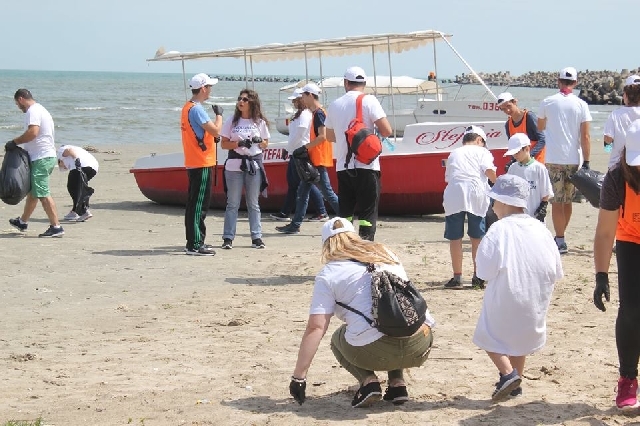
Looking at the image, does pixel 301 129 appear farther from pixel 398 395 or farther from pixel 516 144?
pixel 398 395

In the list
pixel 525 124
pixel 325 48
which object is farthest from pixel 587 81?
pixel 525 124

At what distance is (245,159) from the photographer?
430 inches

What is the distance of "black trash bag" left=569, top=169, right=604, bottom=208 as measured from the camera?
9.41 meters

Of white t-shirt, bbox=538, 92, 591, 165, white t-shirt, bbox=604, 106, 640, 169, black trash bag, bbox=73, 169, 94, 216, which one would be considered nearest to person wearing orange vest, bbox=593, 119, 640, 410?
white t-shirt, bbox=604, 106, 640, 169

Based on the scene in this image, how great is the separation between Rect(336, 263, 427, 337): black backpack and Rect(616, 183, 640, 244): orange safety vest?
1.12 meters

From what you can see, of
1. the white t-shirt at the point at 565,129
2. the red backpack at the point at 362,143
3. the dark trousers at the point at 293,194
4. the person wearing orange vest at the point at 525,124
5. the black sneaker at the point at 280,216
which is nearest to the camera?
the red backpack at the point at 362,143

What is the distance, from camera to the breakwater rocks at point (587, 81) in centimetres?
6669

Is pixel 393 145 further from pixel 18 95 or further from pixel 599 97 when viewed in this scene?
pixel 599 97

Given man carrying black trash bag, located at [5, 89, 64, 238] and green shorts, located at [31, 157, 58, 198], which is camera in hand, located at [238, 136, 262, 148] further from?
green shorts, located at [31, 157, 58, 198]

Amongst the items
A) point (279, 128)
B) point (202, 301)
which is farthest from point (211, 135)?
point (279, 128)

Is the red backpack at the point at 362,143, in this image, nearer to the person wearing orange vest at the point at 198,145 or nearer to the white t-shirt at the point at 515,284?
the person wearing orange vest at the point at 198,145

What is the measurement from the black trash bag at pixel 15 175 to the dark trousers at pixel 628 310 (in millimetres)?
7934

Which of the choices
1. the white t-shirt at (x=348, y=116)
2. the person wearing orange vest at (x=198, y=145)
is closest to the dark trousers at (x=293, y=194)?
the person wearing orange vest at (x=198, y=145)

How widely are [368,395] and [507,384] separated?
74 centimetres
